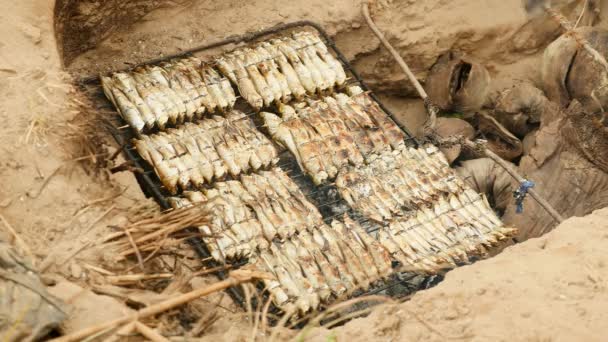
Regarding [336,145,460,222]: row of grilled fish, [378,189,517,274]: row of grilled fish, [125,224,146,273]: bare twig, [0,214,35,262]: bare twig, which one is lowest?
[378,189,517,274]: row of grilled fish

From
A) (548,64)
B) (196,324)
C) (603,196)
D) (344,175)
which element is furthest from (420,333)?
(548,64)

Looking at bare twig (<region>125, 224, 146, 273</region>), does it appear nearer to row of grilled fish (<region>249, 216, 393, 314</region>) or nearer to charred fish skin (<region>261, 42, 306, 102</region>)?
row of grilled fish (<region>249, 216, 393, 314</region>)

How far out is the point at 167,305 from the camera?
16.3ft

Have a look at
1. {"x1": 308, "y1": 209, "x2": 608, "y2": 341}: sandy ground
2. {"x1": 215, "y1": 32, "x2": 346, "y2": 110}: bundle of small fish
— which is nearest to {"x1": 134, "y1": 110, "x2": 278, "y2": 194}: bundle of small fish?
{"x1": 215, "y1": 32, "x2": 346, "y2": 110}: bundle of small fish

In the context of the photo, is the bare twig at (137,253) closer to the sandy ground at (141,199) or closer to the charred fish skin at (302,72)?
the sandy ground at (141,199)

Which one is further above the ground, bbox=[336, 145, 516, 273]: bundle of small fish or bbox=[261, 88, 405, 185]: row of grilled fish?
bbox=[261, 88, 405, 185]: row of grilled fish

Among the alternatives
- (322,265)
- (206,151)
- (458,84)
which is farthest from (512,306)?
(458,84)

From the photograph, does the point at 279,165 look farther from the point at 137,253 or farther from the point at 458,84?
the point at 458,84

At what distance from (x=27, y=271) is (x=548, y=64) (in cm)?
655

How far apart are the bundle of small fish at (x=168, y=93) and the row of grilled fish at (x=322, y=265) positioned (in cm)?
157

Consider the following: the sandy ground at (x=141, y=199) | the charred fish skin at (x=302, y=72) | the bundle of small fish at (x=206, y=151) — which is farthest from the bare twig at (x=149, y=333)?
the charred fish skin at (x=302, y=72)

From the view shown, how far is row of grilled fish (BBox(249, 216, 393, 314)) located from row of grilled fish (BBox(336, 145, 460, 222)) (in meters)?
0.36

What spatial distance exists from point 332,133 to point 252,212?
131cm

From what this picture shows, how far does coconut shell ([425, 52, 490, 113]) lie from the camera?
366 inches
